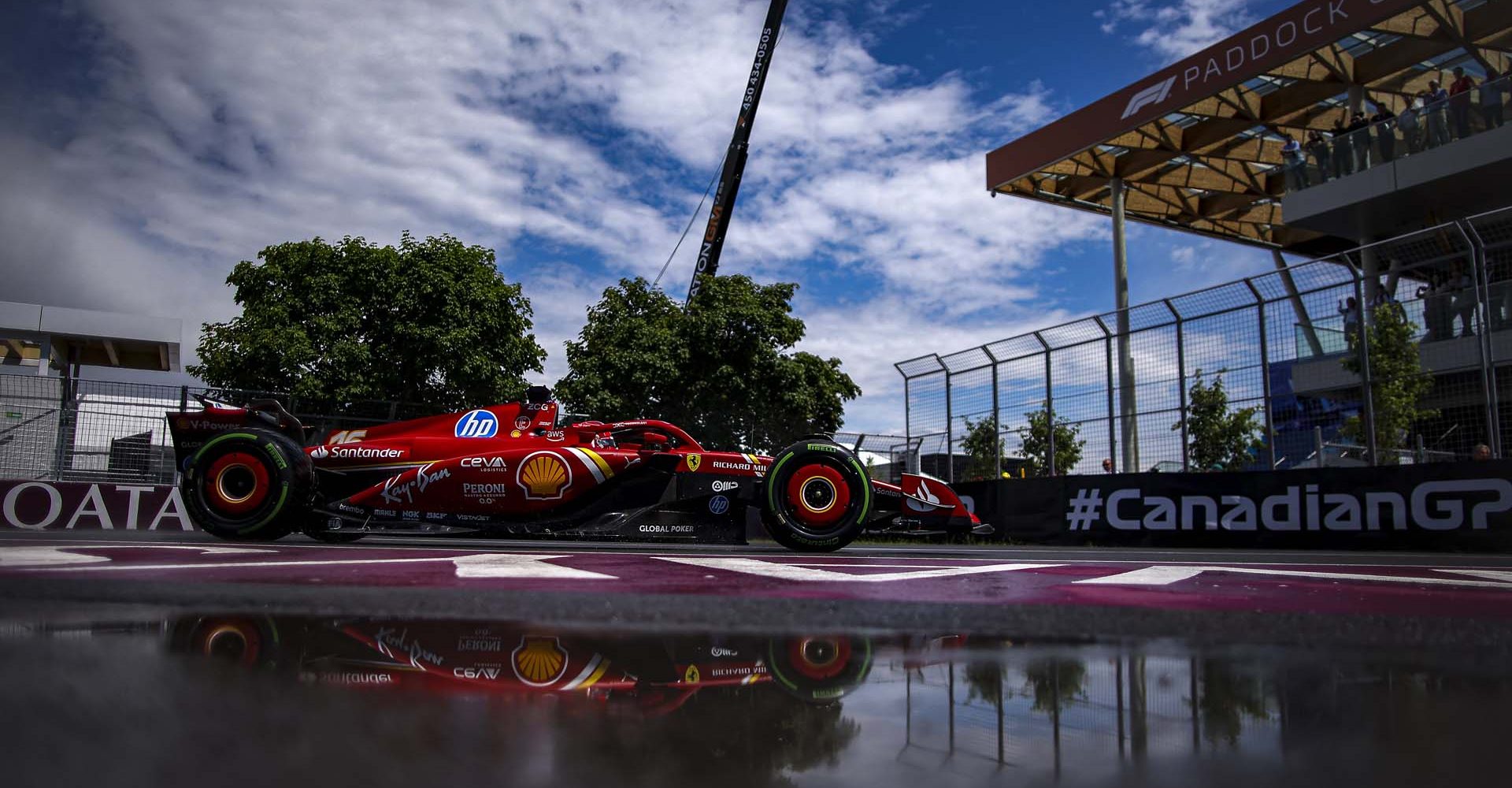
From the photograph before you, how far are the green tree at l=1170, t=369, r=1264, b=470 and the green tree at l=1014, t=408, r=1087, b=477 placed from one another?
53.6 inches

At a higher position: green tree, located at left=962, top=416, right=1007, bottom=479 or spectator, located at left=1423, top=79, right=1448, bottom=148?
spectator, located at left=1423, top=79, right=1448, bottom=148

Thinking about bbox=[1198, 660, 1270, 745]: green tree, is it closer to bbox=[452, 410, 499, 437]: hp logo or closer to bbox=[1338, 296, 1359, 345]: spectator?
bbox=[452, 410, 499, 437]: hp logo

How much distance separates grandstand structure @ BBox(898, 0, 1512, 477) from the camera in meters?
9.41

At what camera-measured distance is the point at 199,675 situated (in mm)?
1754

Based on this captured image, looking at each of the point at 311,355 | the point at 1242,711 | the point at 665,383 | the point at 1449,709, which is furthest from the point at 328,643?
the point at 311,355

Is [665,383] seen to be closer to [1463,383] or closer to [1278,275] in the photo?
[1278,275]

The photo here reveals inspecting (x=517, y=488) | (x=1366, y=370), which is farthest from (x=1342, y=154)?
Result: (x=517, y=488)

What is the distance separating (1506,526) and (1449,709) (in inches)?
335

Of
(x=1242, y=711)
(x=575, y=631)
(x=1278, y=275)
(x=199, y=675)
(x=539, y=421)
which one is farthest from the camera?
(x=1278, y=275)

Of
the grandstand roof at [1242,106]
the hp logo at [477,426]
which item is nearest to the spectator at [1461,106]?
the grandstand roof at [1242,106]

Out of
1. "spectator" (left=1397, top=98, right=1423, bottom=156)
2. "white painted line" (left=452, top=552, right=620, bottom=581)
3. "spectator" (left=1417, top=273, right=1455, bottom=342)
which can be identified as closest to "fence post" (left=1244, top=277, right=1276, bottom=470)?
"spectator" (left=1417, top=273, right=1455, bottom=342)

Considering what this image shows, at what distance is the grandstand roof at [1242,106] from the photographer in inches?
672

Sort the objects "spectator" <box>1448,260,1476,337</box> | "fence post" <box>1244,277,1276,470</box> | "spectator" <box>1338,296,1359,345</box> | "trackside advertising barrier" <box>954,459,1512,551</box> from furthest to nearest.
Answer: "fence post" <box>1244,277,1276,470</box>, "spectator" <box>1338,296,1359,345</box>, "spectator" <box>1448,260,1476,337</box>, "trackside advertising barrier" <box>954,459,1512,551</box>

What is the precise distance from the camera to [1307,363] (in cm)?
1009
